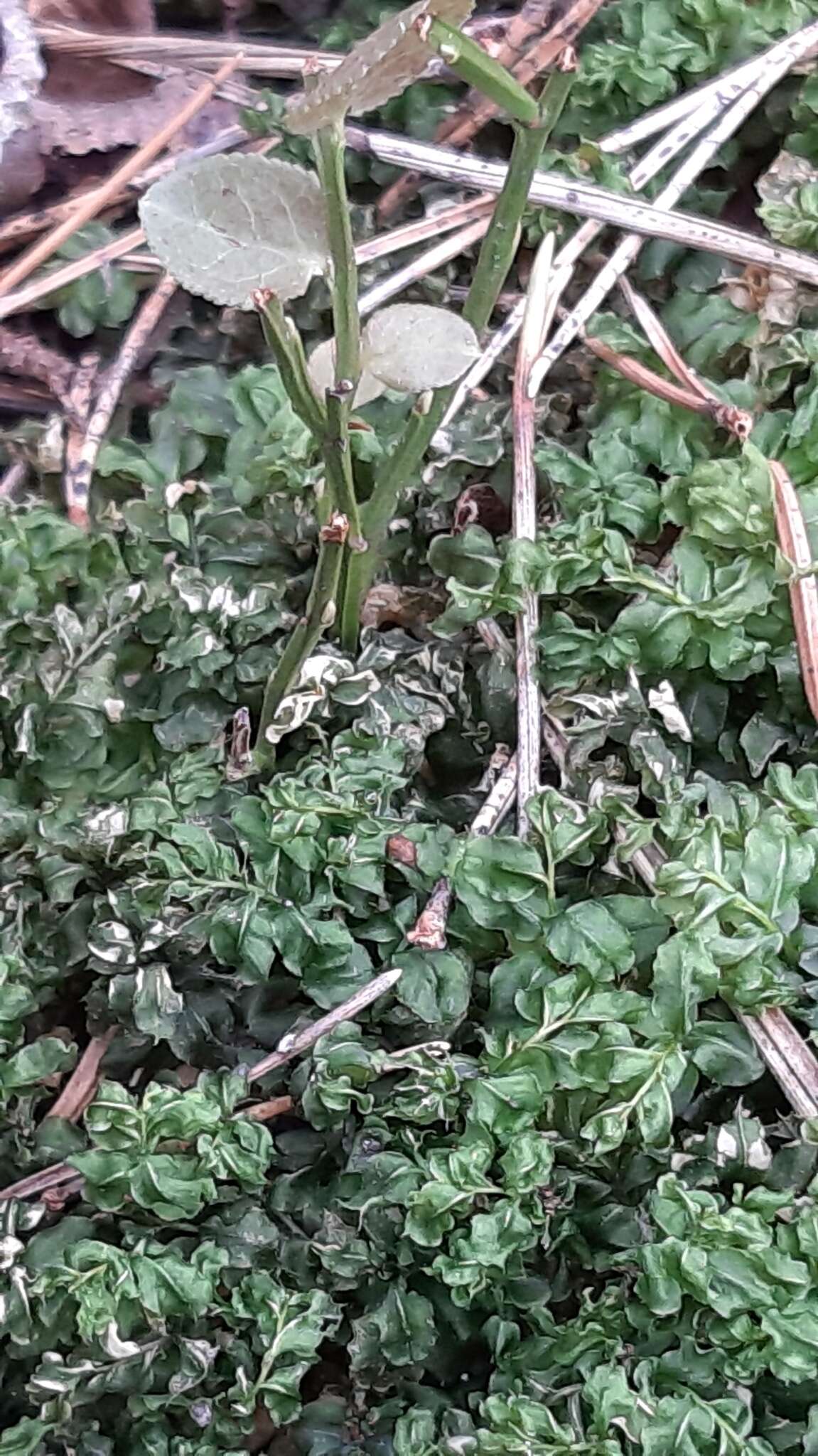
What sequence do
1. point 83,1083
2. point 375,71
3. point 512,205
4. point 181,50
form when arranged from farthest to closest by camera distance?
1. point 181,50
2. point 83,1083
3. point 512,205
4. point 375,71

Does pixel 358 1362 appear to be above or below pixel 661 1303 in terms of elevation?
below

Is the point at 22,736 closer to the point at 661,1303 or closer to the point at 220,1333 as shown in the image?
the point at 220,1333

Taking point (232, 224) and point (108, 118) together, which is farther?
point (108, 118)

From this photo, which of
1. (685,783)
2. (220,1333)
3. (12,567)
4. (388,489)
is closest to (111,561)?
(12,567)

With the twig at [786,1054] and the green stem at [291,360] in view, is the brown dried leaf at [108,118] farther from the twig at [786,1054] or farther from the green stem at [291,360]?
the twig at [786,1054]

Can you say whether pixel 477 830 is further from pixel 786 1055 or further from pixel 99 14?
pixel 99 14

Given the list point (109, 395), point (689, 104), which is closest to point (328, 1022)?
point (109, 395)

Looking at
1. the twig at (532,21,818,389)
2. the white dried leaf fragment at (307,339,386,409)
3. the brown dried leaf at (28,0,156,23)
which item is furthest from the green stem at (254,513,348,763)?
the brown dried leaf at (28,0,156,23)
